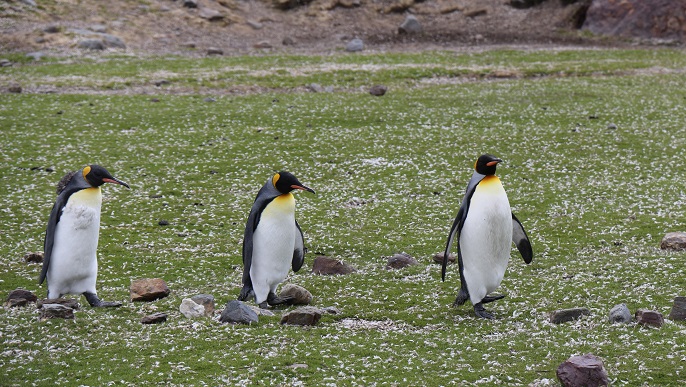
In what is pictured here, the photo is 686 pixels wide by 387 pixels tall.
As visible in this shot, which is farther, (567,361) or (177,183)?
(177,183)

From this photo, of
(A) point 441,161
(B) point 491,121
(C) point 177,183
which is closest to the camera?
(C) point 177,183

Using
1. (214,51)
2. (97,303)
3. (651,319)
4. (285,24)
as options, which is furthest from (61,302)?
(285,24)

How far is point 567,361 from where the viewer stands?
24.9 ft

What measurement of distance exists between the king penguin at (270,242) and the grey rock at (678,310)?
168 inches

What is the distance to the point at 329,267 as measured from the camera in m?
12.0

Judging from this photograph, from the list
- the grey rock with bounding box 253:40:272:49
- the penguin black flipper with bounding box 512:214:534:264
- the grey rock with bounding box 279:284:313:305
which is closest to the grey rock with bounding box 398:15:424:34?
the grey rock with bounding box 253:40:272:49

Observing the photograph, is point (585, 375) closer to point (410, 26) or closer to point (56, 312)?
point (56, 312)

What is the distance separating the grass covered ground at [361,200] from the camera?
8422mm

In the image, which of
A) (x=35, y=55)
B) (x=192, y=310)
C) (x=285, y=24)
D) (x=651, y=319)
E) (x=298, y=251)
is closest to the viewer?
(x=651, y=319)

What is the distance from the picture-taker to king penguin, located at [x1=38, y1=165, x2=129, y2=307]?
10500mm

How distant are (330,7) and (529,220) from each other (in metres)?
26.7

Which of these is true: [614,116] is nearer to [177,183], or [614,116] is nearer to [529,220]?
[529,220]

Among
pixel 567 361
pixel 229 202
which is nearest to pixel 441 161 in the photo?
pixel 229 202

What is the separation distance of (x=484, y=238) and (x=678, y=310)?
2246 millimetres
